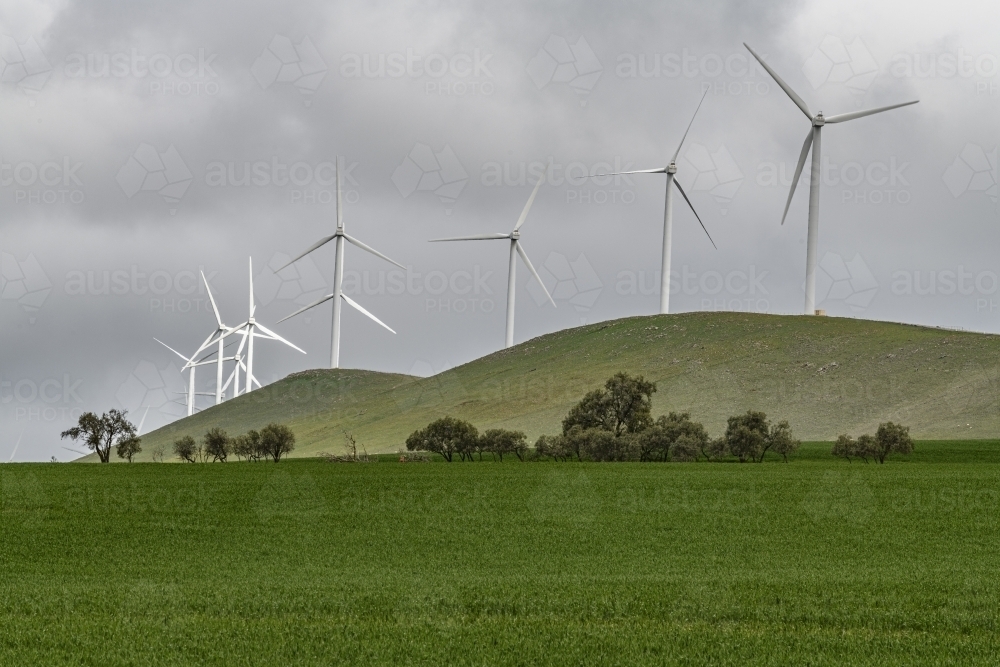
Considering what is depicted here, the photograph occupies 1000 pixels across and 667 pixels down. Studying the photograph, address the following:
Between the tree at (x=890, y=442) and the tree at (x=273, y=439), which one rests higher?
the tree at (x=890, y=442)

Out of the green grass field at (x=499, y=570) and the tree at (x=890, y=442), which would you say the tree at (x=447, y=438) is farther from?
the green grass field at (x=499, y=570)

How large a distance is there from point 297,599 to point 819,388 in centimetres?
11456

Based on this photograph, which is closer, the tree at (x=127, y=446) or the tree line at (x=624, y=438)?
the tree line at (x=624, y=438)

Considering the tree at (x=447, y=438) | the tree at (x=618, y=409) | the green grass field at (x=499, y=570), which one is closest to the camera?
the green grass field at (x=499, y=570)

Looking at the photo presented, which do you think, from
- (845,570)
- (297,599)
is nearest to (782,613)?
(845,570)

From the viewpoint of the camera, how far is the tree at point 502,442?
3585 inches

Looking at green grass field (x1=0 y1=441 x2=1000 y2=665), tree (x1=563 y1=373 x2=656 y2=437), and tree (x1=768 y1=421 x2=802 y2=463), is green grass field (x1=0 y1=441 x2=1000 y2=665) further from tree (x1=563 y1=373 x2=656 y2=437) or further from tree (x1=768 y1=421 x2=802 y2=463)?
tree (x1=563 y1=373 x2=656 y2=437)

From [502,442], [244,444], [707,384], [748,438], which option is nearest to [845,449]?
[748,438]

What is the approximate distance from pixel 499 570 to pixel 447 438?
Answer: 64.8 m

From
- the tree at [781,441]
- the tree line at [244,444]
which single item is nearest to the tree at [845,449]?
the tree at [781,441]

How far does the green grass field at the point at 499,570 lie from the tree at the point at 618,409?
29409mm

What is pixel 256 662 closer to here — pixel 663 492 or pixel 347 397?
pixel 663 492

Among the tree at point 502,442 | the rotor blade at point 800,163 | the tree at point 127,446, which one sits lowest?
the tree at point 127,446

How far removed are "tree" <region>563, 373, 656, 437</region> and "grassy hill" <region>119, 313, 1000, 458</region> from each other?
103ft
